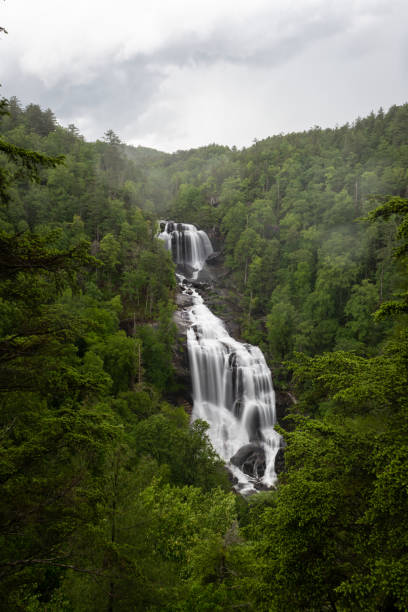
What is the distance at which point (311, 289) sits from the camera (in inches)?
1843

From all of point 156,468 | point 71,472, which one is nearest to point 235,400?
point 156,468

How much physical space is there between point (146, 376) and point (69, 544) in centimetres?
2621

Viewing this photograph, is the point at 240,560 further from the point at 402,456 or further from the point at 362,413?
the point at 402,456

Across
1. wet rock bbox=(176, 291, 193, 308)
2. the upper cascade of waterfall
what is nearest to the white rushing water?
wet rock bbox=(176, 291, 193, 308)

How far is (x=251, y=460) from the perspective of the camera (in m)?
31.1

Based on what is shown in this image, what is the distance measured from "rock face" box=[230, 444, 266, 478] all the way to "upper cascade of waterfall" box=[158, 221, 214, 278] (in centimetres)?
3281

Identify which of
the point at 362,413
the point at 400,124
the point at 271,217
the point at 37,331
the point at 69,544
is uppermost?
the point at 400,124

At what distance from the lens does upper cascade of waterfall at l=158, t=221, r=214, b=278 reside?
195 feet

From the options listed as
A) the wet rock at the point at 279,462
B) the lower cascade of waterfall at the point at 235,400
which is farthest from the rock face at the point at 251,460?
the wet rock at the point at 279,462

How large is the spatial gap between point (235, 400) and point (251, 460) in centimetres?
708

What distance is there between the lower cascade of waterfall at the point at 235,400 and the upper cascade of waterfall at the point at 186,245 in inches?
701

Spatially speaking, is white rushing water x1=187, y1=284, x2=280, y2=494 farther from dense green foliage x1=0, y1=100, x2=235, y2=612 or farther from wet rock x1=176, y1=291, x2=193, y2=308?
dense green foliage x1=0, y1=100, x2=235, y2=612

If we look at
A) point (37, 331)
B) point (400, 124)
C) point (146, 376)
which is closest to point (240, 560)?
point (37, 331)

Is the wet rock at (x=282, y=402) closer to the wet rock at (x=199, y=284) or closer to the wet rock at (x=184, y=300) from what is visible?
the wet rock at (x=184, y=300)
